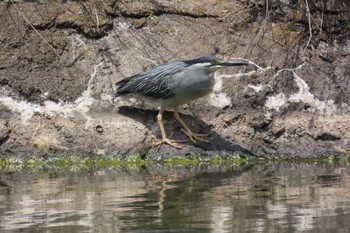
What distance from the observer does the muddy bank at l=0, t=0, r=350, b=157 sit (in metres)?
9.59

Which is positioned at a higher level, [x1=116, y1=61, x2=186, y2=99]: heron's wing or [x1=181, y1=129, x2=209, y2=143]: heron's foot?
[x1=116, y1=61, x2=186, y2=99]: heron's wing

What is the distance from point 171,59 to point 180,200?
399 cm

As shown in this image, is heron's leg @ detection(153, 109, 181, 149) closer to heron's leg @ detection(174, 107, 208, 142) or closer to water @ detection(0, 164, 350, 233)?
heron's leg @ detection(174, 107, 208, 142)

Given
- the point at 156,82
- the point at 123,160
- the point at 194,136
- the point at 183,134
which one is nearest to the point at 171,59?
the point at 156,82

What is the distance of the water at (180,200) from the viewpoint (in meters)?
5.56

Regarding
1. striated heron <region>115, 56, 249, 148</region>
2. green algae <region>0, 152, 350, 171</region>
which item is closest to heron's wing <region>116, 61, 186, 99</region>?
striated heron <region>115, 56, 249, 148</region>

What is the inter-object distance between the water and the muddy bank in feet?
2.69

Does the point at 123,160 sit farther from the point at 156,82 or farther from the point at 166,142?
the point at 156,82

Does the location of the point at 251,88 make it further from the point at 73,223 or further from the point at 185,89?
the point at 73,223

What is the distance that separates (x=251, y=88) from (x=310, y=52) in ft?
3.31

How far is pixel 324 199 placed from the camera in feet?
21.2

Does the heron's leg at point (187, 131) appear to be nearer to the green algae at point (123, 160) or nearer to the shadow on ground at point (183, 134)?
the shadow on ground at point (183, 134)

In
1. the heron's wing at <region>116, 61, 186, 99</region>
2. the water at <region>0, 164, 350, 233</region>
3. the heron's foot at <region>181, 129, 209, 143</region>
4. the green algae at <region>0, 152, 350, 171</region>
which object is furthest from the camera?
the heron's foot at <region>181, 129, 209, 143</region>

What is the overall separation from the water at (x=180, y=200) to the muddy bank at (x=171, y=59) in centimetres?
82
